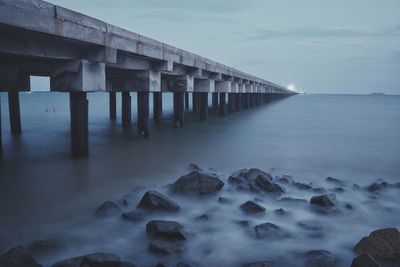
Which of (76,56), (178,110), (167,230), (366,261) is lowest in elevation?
(167,230)

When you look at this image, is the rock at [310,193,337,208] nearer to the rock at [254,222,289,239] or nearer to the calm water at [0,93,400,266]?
the calm water at [0,93,400,266]

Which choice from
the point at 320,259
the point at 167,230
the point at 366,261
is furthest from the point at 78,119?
the point at 366,261

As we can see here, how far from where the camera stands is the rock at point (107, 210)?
13.6ft

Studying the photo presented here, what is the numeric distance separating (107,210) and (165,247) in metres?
1.26

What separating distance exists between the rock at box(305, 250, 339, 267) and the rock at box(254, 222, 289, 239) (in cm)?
43

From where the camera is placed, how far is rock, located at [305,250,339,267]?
3096 millimetres

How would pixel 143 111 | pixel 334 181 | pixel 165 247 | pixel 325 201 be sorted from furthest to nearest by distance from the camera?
1. pixel 143 111
2. pixel 334 181
3. pixel 325 201
4. pixel 165 247

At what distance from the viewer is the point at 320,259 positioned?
10.3 ft

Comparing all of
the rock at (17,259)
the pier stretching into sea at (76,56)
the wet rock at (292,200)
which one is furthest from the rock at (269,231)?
the pier stretching into sea at (76,56)

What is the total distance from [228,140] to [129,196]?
641cm

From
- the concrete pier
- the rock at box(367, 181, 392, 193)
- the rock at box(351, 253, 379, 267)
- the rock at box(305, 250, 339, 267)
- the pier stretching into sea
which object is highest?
the pier stretching into sea

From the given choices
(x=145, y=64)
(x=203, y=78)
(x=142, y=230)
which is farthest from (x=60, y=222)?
(x=203, y=78)

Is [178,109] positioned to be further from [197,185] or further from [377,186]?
[377,186]

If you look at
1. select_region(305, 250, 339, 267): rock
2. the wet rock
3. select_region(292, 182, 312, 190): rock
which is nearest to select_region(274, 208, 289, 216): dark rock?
the wet rock
